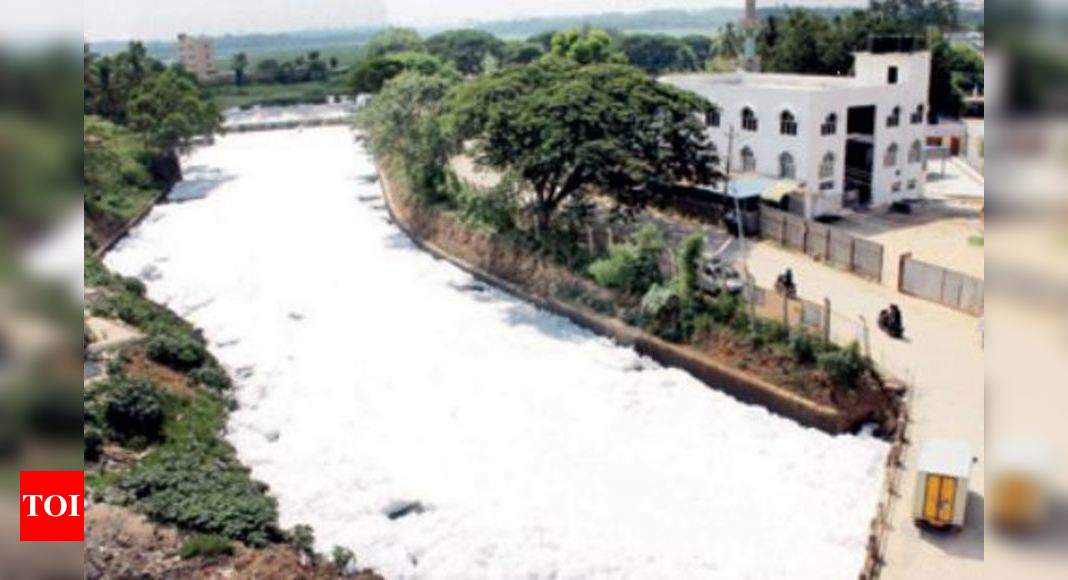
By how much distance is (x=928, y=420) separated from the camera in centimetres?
1166

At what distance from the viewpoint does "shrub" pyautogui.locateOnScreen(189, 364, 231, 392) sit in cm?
1391

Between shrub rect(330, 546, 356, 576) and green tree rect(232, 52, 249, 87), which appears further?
green tree rect(232, 52, 249, 87)

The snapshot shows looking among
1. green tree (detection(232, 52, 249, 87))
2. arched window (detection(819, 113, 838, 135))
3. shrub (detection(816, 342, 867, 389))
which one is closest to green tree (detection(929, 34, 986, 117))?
arched window (detection(819, 113, 838, 135))

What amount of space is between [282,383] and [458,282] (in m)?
5.86

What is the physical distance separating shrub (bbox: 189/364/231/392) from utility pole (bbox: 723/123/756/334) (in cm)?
772

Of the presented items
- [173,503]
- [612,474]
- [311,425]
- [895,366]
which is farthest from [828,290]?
[173,503]

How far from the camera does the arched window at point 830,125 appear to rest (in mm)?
21672

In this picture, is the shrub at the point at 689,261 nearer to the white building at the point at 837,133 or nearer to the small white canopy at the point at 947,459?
the small white canopy at the point at 947,459

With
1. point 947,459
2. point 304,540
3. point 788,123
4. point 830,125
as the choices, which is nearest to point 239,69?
point 788,123

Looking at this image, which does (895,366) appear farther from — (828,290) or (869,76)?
(869,76)

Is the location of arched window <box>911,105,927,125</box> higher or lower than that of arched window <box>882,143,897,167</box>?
higher

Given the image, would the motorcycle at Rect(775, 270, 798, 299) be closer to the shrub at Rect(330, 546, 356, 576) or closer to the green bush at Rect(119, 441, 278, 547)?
the shrub at Rect(330, 546, 356, 576)

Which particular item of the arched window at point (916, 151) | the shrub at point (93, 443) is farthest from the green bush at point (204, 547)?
the arched window at point (916, 151)

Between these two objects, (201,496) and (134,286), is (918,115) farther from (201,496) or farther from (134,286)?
(201,496)
